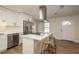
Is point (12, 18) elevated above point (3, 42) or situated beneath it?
elevated above

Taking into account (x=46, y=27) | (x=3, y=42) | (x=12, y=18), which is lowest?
(x=3, y=42)

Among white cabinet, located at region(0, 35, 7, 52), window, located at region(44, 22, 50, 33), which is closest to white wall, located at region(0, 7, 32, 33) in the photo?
white cabinet, located at region(0, 35, 7, 52)

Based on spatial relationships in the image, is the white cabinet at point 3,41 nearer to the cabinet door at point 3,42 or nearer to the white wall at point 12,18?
the cabinet door at point 3,42

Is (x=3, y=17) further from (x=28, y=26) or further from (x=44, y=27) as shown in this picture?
(x=44, y=27)

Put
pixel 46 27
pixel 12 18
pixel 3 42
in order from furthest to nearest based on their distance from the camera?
pixel 3 42 < pixel 12 18 < pixel 46 27

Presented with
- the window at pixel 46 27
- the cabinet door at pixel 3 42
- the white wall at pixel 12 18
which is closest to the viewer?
the window at pixel 46 27

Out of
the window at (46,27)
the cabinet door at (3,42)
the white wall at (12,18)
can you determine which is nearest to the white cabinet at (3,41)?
the cabinet door at (3,42)

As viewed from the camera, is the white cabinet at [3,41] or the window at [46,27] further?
the white cabinet at [3,41]

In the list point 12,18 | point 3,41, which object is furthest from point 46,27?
point 3,41

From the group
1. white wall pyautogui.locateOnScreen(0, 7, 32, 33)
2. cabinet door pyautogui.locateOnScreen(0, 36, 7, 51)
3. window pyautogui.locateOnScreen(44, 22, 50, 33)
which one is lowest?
cabinet door pyautogui.locateOnScreen(0, 36, 7, 51)

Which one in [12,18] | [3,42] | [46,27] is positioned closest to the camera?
[46,27]

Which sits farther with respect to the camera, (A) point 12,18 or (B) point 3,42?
(B) point 3,42

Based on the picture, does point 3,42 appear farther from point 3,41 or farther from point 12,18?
point 12,18

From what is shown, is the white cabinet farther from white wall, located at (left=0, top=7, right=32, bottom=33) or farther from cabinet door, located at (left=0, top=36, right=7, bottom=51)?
white wall, located at (left=0, top=7, right=32, bottom=33)
